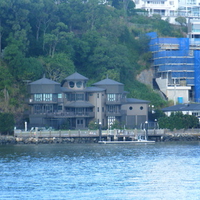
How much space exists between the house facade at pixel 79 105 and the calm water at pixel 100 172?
11.1 metres

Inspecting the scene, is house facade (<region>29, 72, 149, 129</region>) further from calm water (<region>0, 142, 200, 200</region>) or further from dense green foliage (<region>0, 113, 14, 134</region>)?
calm water (<region>0, 142, 200, 200</region>)

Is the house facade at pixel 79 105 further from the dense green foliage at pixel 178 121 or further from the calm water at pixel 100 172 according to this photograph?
the calm water at pixel 100 172

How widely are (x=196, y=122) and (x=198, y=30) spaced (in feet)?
124

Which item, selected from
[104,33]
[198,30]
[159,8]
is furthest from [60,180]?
[159,8]

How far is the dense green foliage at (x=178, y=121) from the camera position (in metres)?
86.8

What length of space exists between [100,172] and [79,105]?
3344 cm

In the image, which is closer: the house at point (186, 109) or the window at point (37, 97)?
the window at point (37, 97)

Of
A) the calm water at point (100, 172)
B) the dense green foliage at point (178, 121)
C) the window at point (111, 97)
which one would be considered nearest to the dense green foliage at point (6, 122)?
the calm water at point (100, 172)

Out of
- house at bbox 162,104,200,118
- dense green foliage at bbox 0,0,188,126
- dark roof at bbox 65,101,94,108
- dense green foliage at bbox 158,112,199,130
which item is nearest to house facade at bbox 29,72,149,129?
dark roof at bbox 65,101,94,108

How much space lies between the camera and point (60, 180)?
5134 cm

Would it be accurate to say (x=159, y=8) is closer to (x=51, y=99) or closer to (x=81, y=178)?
(x=51, y=99)

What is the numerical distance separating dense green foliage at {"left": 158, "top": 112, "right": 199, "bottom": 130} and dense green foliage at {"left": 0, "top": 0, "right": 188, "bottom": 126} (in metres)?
14.3

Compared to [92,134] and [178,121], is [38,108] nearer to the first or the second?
[92,134]

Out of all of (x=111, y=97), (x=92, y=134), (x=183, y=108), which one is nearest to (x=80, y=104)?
(x=111, y=97)
